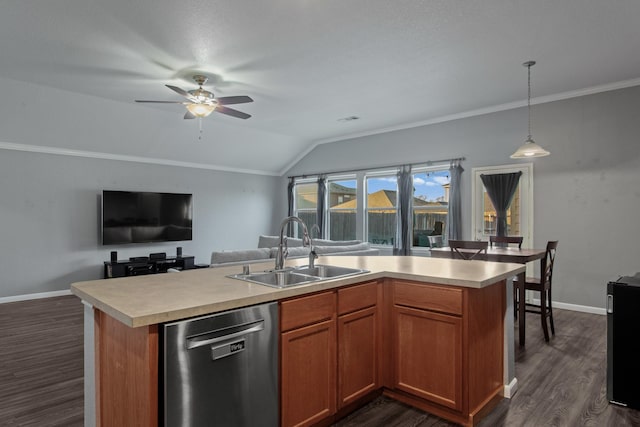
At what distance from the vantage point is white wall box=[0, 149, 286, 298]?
18.8ft

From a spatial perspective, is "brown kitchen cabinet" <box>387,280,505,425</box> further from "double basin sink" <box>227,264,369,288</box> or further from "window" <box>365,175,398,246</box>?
"window" <box>365,175,398,246</box>

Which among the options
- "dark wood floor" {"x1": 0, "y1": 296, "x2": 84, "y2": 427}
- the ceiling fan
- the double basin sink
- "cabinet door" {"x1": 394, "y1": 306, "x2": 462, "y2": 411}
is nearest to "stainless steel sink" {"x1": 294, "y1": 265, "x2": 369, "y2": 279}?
the double basin sink

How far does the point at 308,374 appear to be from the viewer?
209cm

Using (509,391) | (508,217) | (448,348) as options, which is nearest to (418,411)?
(448,348)

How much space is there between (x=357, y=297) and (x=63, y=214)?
19.7 feet

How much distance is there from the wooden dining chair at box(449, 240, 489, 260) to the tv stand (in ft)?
16.4

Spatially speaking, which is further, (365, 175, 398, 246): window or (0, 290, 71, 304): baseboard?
(365, 175, 398, 246): window

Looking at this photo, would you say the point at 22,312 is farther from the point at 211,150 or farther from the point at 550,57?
the point at 550,57

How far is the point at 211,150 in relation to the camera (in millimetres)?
7793

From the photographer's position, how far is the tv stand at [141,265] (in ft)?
20.4

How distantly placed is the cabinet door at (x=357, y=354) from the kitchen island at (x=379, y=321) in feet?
0.14

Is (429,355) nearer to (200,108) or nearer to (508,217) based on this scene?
(200,108)

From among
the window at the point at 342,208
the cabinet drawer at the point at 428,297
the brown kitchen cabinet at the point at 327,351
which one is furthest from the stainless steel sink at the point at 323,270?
the window at the point at 342,208

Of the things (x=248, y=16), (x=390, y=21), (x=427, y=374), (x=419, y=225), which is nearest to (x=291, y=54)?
(x=248, y=16)
